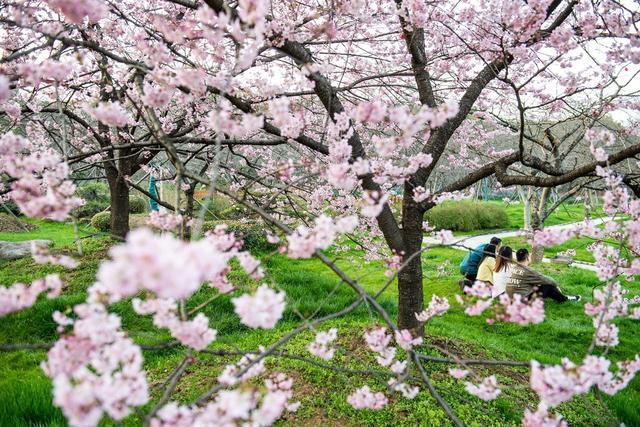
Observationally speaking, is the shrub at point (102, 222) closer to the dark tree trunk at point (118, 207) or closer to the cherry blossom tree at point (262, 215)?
the dark tree trunk at point (118, 207)

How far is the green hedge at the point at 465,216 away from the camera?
16109mm

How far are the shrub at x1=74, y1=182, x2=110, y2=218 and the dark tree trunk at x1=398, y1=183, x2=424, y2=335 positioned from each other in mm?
16833

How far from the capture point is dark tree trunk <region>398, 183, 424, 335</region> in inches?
142

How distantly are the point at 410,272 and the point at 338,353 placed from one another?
1.00 metres

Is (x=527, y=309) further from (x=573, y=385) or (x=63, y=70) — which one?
(x=63, y=70)

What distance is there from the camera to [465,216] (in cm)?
1633

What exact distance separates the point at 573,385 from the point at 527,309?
36 centimetres

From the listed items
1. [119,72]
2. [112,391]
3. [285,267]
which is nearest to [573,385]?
[112,391]

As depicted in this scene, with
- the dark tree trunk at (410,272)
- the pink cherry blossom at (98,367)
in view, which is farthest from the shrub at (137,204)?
the pink cherry blossom at (98,367)

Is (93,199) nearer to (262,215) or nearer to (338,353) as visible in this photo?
(338,353)

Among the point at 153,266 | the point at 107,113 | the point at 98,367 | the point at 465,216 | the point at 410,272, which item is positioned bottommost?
the point at 410,272

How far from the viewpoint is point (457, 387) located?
333 centimetres

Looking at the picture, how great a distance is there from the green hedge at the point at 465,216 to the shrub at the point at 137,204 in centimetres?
1207

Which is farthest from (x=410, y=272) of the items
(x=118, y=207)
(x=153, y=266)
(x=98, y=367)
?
(x=118, y=207)
